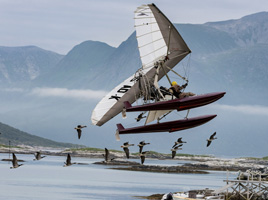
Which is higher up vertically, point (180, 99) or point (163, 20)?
point (163, 20)

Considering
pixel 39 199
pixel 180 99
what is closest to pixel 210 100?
pixel 180 99

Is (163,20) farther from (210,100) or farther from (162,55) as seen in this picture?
(210,100)

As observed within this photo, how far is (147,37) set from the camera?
222 ft

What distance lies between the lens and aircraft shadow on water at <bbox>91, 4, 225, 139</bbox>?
6316cm

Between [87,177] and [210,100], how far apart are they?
374 feet

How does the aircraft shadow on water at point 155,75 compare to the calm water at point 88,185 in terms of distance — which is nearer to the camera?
the aircraft shadow on water at point 155,75

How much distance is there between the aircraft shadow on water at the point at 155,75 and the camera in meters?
63.2

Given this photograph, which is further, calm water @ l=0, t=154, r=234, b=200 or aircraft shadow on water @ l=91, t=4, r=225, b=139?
calm water @ l=0, t=154, r=234, b=200

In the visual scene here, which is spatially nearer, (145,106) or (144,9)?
(145,106)

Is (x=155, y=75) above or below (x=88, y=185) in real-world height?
above

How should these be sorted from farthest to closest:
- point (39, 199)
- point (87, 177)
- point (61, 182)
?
point (87, 177) → point (61, 182) → point (39, 199)

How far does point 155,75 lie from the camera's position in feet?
214

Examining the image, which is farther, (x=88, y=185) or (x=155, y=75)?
(x=88, y=185)

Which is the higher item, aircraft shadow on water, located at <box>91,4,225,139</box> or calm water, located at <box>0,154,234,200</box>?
aircraft shadow on water, located at <box>91,4,225,139</box>
